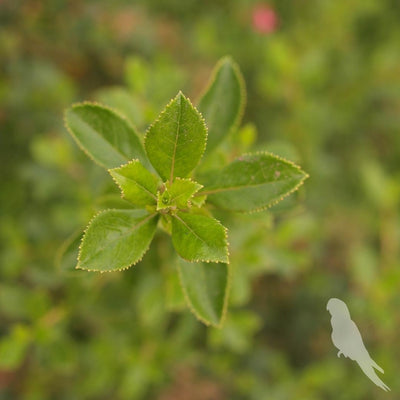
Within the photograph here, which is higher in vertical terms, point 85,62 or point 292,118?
point 85,62

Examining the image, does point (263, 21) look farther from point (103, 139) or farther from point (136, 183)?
point (136, 183)

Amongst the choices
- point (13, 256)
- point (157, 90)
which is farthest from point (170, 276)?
point (13, 256)

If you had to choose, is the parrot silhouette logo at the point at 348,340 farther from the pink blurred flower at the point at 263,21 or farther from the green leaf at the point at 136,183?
the pink blurred flower at the point at 263,21

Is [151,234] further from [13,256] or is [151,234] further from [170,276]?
[13,256]

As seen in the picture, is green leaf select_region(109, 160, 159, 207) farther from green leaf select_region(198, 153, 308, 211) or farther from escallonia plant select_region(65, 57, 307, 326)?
green leaf select_region(198, 153, 308, 211)

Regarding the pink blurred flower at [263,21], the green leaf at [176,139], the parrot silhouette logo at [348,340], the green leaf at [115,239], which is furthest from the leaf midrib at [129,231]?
the pink blurred flower at [263,21]

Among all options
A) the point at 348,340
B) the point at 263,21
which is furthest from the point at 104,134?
the point at 263,21

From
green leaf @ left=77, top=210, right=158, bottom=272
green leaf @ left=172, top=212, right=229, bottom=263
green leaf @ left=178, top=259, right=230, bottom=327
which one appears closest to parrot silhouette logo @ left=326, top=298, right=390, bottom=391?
green leaf @ left=178, top=259, right=230, bottom=327
